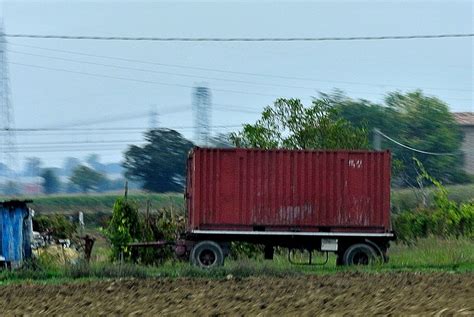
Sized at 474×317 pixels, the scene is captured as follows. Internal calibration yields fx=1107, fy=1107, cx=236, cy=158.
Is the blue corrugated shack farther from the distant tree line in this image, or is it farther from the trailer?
the distant tree line

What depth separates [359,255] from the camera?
93.8 feet

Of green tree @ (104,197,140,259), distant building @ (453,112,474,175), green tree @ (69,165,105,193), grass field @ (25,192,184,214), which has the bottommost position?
green tree @ (104,197,140,259)

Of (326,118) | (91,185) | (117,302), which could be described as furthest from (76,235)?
(91,185)

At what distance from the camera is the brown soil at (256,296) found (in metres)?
15.4

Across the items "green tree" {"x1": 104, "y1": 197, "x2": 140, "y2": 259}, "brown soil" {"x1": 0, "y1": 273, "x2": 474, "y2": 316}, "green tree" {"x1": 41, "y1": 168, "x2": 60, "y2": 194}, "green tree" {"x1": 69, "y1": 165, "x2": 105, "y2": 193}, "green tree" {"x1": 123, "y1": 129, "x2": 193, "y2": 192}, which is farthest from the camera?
"green tree" {"x1": 41, "y1": 168, "x2": 60, "y2": 194}

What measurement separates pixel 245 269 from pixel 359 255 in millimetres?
5305

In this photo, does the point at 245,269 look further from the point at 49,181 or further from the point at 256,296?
the point at 49,181

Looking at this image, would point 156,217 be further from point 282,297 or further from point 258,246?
point 282,297

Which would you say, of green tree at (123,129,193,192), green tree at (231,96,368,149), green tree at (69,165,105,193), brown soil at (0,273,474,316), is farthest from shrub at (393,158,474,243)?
green tree at (69,165,105,193)

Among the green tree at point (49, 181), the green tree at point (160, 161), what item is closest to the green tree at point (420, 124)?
the green tree at point (160, 161)

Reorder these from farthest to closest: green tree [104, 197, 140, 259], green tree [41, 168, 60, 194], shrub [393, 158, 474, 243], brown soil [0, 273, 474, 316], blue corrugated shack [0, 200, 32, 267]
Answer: green tree [41, 168, 60, 194], shrub [393, 158, 474, 243], green tree [104, 197, 140, 259], blue corrugated shack [0, 200, 32, 267], brown soil [0, 273, 474, 316]

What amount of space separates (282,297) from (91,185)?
66.3 meters

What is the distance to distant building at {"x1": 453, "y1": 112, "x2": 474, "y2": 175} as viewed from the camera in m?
72.5

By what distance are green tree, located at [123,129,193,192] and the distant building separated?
738 inches
